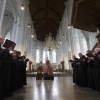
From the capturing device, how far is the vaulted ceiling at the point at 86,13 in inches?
163

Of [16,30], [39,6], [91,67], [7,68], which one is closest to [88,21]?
[91,67]

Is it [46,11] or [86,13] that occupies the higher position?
[46,11]

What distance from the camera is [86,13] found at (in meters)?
4.78

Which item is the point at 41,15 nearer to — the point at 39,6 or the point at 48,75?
the point at 39,6

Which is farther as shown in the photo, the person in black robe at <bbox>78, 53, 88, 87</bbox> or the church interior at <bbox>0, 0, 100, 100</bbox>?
the person in black robe at <bbox>78, 53, 88, 87</bbox>

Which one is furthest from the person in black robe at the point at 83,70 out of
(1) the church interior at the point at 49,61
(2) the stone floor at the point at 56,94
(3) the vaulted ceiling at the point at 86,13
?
(3) the vaulted ceiling at the point at 86,13

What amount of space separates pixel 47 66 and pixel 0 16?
205 inches

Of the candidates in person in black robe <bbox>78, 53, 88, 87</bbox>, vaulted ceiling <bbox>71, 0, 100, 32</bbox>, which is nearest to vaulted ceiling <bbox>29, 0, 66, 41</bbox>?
vaulted ceiling <bbox>71, 0, 100, 32</bbox>

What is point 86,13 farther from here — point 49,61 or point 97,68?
point 49,61

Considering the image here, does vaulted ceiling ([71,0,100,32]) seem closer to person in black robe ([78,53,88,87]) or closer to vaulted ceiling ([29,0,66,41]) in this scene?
person in black robe ([78,53,88,87])

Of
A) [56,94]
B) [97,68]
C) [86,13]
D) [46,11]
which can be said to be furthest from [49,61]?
[46,11]

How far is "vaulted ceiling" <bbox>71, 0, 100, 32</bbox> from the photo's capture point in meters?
4.13

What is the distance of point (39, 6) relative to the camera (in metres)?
18.6

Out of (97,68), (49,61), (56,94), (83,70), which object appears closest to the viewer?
(56,94)
